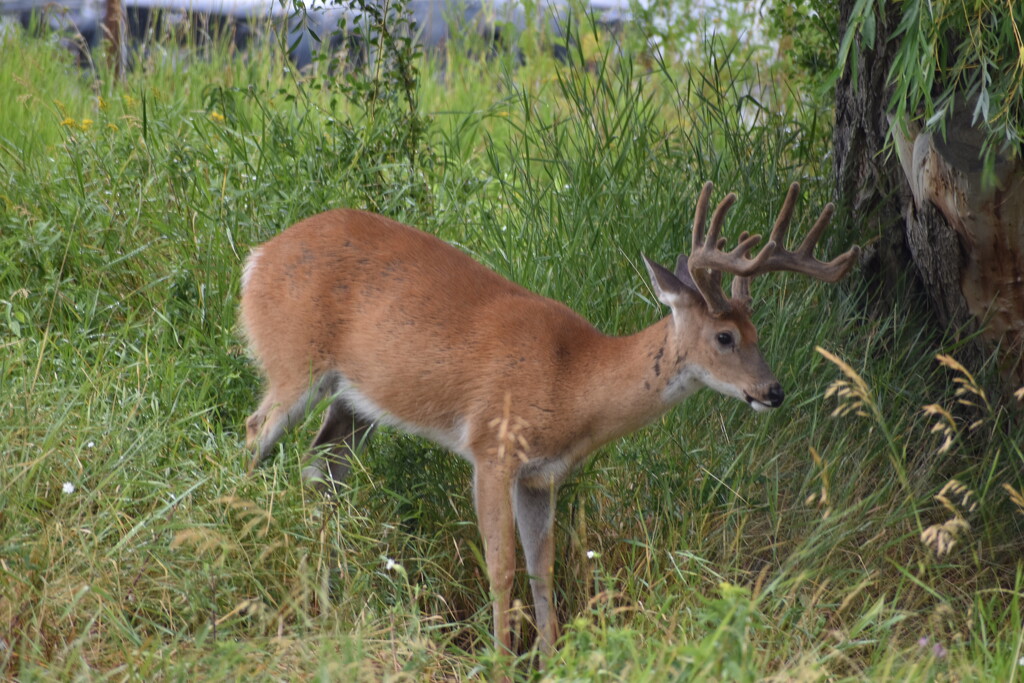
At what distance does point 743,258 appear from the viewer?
395 centimetres

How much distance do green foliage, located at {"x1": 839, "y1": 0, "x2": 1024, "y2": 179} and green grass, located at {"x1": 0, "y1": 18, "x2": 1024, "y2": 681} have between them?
0.89m

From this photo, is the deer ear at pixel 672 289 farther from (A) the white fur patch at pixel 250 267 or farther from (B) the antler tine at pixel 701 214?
(A) the white fur patch at pixel 250 267

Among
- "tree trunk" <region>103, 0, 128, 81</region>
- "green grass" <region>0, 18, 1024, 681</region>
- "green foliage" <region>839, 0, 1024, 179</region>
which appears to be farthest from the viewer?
"tree trunk" <region>103, 0, 128, 81</region>

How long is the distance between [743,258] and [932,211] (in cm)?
113

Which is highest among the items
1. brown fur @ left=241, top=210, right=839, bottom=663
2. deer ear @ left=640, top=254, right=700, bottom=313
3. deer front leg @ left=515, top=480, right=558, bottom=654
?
deer ear @ left=640, top=254, right=700, bottom=313

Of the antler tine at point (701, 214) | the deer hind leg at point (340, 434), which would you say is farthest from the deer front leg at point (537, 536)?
the antler tine at point (701, 214)

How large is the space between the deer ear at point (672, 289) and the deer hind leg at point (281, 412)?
1.25 metres

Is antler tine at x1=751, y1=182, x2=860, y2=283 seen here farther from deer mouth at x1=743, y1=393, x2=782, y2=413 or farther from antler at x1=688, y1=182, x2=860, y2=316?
deer mouth at x1=743, y1=393, x2=782, y2=413

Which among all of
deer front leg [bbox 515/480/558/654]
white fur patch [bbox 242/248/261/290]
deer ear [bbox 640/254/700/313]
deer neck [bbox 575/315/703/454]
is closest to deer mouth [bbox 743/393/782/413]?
deer neck [bbox 575/315/703/454]

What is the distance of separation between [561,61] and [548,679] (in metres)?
5.54

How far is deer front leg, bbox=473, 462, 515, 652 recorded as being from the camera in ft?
13.6

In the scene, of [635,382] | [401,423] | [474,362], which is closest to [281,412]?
[401,423]

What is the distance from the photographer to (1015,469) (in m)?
4.73

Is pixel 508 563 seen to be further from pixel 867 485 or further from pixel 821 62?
pixel 821 62
